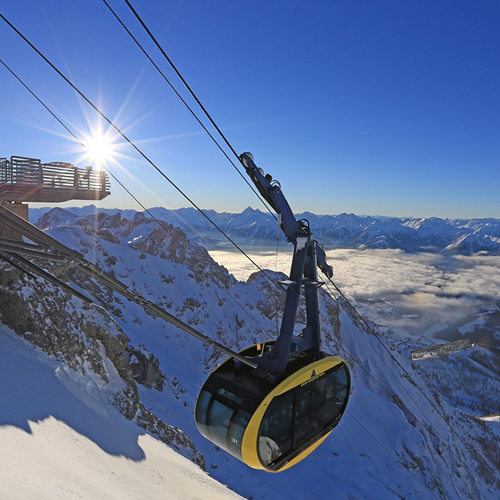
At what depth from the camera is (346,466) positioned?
54656 mm

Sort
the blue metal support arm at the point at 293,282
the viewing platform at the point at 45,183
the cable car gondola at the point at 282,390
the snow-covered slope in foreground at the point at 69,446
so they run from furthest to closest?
1. the viewing platform at the point at 45,183
2. the blue metal support arm at the point at 293,282
3. the cable car gondola at the point at 282,390
4. the snow-covered slope in foreground at the point at 69,446

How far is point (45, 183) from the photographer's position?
18.7m

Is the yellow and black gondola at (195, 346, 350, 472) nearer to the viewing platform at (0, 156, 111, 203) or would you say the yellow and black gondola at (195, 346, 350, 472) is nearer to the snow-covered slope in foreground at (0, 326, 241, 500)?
the snow-covered slope in foreground at (0, 326, 241, 500)

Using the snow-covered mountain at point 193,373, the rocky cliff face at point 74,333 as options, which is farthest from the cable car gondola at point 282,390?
the rocky cliff face at point 74,333

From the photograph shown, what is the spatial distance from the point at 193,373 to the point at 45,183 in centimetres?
4296

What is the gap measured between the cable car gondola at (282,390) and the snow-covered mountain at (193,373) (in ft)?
14.7

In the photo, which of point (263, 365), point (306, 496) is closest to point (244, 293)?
point (306, 496)

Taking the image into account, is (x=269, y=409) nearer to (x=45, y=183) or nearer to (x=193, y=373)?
(x=45, y=183)

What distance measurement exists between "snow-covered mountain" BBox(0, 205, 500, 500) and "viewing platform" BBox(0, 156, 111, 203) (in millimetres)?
5368

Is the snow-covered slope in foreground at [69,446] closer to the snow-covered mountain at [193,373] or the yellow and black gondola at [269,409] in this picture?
the snow-covered mountain at [193,373]

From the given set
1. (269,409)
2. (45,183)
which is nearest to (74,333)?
Answer: (45,183)

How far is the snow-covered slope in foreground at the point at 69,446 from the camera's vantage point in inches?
355

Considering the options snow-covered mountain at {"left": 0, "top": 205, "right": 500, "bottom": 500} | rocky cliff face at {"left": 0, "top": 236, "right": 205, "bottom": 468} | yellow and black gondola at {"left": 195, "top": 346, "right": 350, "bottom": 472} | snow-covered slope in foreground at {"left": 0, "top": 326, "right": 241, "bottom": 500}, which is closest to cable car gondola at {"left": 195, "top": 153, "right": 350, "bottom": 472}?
yellow and black gondola at {"left": 195, "top": 346, "right": 350, "bottom": 472}

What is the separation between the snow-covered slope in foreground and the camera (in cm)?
901
